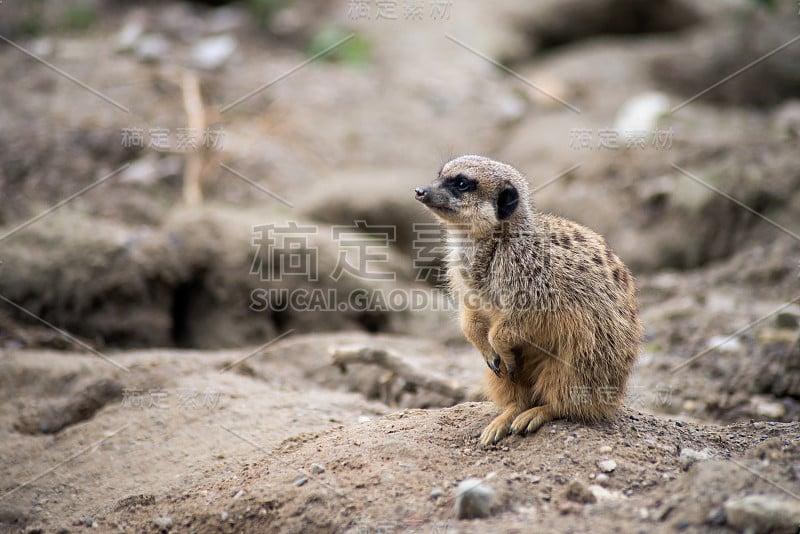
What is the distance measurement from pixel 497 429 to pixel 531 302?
0.55m

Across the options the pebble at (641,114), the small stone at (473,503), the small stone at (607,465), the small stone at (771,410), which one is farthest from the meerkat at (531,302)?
the pebble at (641,114)

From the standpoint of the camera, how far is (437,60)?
30.1 feet

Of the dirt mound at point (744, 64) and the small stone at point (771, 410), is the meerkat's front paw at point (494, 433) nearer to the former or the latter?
the small stone at point (771, 410)

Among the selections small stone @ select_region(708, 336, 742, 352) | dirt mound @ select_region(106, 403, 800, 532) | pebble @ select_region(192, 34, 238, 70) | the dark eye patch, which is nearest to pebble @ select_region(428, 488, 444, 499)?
dirt mound @ select_region(106, 403, 800, 532)

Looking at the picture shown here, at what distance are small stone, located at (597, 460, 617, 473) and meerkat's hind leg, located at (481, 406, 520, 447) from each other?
1.44 feet

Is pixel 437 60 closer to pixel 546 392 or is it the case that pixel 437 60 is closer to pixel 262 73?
pixel 262 73

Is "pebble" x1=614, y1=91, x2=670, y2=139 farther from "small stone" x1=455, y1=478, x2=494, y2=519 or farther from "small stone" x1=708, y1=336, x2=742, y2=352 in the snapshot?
"small stone" x1=455, y1=478, x2=494, y2=519

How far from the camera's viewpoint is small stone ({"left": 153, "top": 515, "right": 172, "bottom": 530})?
2.91m

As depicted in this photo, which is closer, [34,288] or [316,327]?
[34,288]

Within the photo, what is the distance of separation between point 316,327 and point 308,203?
1312 mm

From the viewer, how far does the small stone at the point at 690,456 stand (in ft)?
9.28

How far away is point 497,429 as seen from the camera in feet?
10.2

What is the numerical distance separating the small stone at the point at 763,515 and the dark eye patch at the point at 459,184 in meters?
1.73

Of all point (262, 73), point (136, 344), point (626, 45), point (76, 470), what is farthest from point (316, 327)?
point (626, 45)
